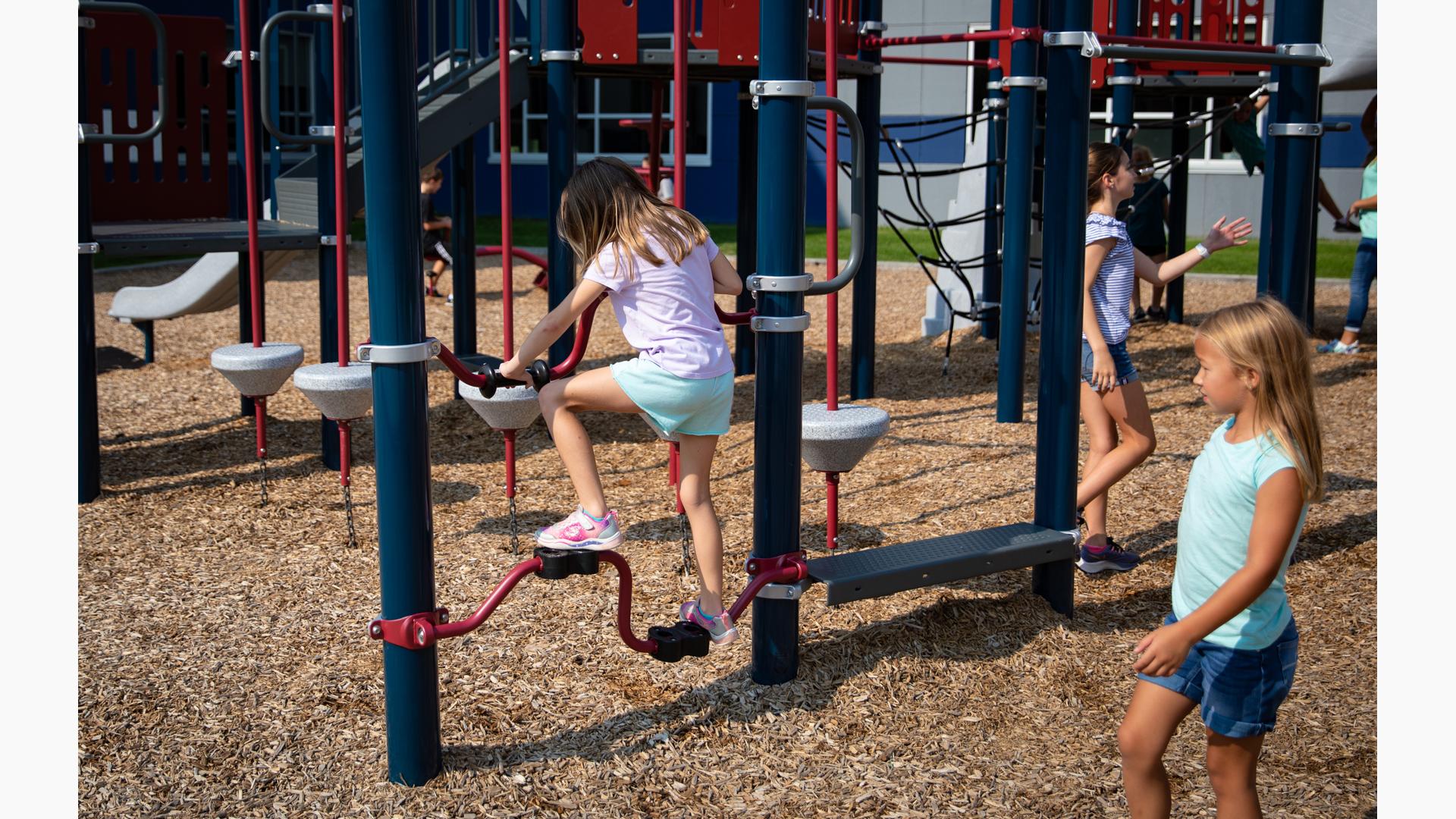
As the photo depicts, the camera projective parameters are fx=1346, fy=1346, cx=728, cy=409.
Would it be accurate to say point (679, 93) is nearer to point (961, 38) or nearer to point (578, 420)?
point (578, 420)

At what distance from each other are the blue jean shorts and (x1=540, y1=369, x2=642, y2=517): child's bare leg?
4.94 ft

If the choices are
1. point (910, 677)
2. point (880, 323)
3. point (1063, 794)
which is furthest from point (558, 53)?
point (880, 323)

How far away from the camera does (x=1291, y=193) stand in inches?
243

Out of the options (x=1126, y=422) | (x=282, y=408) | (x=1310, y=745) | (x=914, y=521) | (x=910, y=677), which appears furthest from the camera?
(x=282, y=408)

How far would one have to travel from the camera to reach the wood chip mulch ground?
3105 mm

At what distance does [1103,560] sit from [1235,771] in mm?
2069

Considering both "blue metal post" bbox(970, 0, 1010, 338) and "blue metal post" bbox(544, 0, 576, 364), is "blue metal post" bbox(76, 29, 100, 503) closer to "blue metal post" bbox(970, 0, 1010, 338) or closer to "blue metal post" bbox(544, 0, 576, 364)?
"blue metal post" bbox(544, 0, 576, 364)

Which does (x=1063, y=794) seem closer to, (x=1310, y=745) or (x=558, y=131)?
(x=1310, y=745)

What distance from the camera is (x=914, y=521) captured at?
5090 millimetres

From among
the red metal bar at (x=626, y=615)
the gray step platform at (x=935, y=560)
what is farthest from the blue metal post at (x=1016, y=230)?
the red metal bar at (x=626, y=615)

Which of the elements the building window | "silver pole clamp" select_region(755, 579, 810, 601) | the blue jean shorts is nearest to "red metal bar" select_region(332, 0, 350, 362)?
"silver pole clamp" select_region(755, 579, 810, 601)

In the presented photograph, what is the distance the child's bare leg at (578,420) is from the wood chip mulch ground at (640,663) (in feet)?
1.82

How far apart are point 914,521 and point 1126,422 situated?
995mm

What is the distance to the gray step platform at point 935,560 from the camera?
3.58 metres
